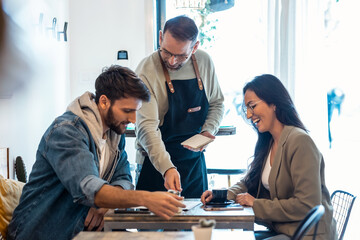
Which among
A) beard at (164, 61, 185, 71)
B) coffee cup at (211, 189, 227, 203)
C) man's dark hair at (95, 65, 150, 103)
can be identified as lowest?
coffee cup at (211, 189, 227, 203)

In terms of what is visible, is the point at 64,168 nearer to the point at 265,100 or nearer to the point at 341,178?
the point at 265,100

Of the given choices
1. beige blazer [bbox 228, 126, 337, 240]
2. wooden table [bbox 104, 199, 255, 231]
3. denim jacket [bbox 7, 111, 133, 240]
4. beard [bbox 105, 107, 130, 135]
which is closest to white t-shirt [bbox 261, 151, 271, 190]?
beige blazer [bbox 228, 126, 337, 240]

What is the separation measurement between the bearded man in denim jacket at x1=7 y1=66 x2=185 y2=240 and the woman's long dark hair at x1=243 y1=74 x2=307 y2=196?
63 centimetres

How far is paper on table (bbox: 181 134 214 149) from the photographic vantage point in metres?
2.93

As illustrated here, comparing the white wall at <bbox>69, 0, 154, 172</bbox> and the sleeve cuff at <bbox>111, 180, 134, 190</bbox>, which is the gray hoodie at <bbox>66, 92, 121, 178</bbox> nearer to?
the sleeve cuff at <bbox>111, 180, 134, 190</bbox>

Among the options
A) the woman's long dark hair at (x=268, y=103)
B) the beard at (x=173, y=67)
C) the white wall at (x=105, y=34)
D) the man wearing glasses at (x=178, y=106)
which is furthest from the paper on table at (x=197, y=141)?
the white wall at (x=105, y=34)

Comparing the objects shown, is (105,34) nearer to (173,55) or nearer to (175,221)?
(173,55)

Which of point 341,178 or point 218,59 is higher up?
point 218,59

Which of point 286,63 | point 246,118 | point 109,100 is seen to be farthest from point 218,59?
point 109,100

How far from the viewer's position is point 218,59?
16.4 ft

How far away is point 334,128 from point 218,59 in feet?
4.06

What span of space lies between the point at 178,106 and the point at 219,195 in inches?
34.4

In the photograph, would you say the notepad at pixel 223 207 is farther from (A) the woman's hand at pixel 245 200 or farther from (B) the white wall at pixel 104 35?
(B) the white wall at pixel 104 35

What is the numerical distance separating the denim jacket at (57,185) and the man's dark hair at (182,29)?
82cm
